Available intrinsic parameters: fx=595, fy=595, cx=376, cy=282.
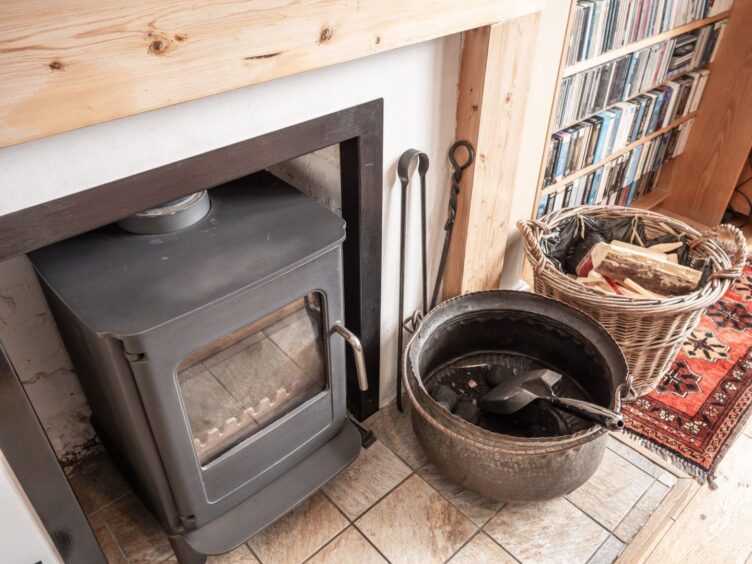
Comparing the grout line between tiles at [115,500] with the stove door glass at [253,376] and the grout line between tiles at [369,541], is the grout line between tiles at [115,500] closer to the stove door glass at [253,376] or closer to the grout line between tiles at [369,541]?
the stove door glass at [253,376]

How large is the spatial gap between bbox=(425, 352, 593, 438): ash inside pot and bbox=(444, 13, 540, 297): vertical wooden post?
21 cm

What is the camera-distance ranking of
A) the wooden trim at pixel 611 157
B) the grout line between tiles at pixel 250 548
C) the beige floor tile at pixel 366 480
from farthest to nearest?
the wooden trim at pixel 611 157, the beige floor tile at pixel 366 480, the grout line between tiles at pixel 250 548

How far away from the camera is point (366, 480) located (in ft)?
5.04

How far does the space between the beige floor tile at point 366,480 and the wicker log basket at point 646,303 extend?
65cm

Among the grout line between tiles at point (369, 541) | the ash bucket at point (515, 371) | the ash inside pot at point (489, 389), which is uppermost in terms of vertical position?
the ash bucket at point (515, 371)

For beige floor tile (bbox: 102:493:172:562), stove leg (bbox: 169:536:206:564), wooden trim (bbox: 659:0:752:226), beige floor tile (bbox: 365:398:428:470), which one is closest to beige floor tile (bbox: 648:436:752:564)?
beige floor tile (bbox: 365:398:428:470)

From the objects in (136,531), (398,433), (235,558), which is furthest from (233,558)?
(398,433)

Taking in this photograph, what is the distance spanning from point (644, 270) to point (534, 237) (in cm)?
35

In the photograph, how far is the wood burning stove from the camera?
39.1 inches

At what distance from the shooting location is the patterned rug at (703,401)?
163cm

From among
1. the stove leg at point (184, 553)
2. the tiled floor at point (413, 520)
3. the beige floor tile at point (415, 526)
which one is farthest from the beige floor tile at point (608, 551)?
the stove leg at point (184, 553)

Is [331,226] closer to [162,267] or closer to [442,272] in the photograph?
[162,267]

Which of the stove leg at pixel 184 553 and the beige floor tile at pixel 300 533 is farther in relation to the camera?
the beige floor tile at pixel 300 533

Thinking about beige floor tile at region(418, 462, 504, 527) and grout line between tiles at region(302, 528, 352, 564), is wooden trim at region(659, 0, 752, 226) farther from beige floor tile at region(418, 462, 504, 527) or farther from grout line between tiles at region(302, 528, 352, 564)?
grout line between tiles at region(302, 528, 352, 564)
